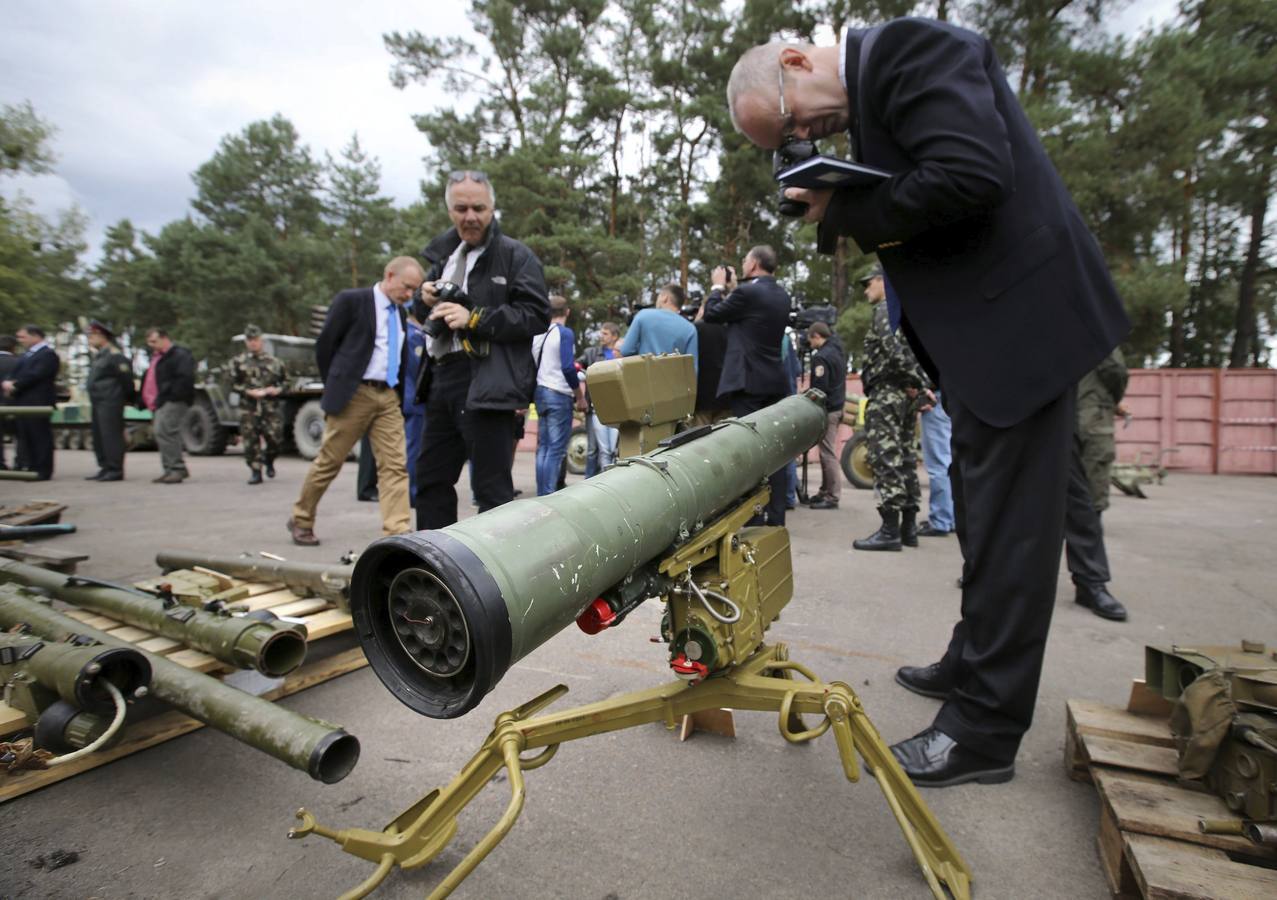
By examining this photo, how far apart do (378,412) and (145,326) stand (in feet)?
131

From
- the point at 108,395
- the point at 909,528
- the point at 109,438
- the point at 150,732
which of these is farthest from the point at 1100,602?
the point at 109,438

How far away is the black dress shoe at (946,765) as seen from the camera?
1.84 meters

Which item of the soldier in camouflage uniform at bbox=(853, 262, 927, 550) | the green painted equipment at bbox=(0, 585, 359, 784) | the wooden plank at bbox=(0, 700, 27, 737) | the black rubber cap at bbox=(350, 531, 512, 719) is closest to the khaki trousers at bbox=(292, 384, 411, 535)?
the green painted equipment at bbox=(0, 585, 359, 784)

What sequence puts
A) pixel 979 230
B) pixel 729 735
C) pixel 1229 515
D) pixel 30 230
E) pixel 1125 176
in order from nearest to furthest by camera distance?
pixel 979 230
pixel 729 735
pixel 1229 515
pixel 1125 176
pixel 30 230

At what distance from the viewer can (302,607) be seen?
2842mm

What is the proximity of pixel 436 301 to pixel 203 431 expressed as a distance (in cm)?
1205

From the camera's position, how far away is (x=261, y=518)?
5895 millimetres

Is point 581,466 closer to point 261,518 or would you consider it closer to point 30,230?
point 261,518

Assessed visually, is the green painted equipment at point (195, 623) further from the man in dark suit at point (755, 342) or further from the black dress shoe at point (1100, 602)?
the black dress shoe at point (1100, 602)

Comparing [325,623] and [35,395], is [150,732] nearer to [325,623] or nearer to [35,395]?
[325,623]

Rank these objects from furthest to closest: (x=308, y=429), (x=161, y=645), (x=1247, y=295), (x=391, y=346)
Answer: (x=1247, y=295) → (x=308, y=429) → (x=391, y=346) → (x=161, y=645)

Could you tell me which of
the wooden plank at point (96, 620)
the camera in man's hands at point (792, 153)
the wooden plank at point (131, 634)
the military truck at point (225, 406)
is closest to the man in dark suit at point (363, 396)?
the wooden plank at point (96, 620)

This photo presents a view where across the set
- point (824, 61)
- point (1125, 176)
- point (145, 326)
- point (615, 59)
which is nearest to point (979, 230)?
point (824, 61)

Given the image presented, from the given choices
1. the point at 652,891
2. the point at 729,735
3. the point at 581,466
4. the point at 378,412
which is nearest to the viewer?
the point at 652,891
